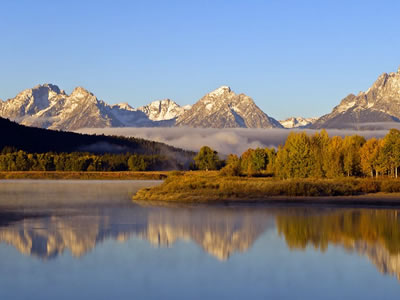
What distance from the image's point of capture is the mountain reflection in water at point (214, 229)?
37781mm

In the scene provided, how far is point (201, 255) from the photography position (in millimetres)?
35656

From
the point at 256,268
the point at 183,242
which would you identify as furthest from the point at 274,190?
the point at 256,268

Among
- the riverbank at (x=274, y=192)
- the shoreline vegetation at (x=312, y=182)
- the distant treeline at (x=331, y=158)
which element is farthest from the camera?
the distant treeline at (x=331, y=158)

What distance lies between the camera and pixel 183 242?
133 feet

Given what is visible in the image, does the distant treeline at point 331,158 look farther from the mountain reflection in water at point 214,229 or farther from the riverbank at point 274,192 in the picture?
the mountain reflection in water at point 214,229

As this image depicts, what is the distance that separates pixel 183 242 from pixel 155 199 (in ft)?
124

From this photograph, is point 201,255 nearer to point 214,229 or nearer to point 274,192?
point 214,229

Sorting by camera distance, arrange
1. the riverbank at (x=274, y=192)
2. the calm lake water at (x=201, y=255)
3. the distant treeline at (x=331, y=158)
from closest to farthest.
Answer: the calm lake water at (x=201, y=255) < the riverbank at (x=274, y=192) < the distant treeline at (x=331, y=158)

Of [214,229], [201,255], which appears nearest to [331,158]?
[214,229]

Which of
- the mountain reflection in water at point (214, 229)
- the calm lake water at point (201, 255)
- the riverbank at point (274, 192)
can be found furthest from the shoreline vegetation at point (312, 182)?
the calm lake water at point (201, 255)

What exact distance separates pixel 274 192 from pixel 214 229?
3386 cm

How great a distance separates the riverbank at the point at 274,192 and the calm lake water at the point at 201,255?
49.5ft

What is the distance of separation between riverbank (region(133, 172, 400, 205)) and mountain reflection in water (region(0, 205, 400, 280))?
10843 mm

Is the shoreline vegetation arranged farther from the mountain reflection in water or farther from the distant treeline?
the mountain reflection in water
